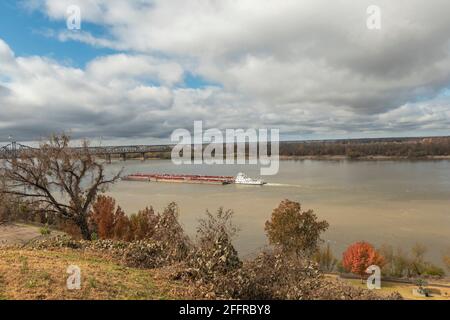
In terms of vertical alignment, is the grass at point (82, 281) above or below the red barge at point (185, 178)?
above

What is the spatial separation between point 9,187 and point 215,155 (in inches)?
3962

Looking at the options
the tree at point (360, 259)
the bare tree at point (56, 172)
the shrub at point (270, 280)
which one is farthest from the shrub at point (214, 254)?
the tree at point (360, 259)

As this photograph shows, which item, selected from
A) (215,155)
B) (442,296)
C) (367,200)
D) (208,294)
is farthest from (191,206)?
(215,155)

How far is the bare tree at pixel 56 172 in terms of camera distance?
41.5ft

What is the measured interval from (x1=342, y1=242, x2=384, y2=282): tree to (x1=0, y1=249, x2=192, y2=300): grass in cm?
1238

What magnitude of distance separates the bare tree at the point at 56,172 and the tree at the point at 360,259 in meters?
11.0

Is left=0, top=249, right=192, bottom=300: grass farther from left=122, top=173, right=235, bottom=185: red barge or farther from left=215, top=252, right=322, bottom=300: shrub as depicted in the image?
left=122, top=173, right=235, bottom=185: red barge

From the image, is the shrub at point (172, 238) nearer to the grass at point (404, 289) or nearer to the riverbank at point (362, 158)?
the grass at point (404, 289)

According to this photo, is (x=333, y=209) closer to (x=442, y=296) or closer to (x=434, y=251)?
(x=434, y=251)
